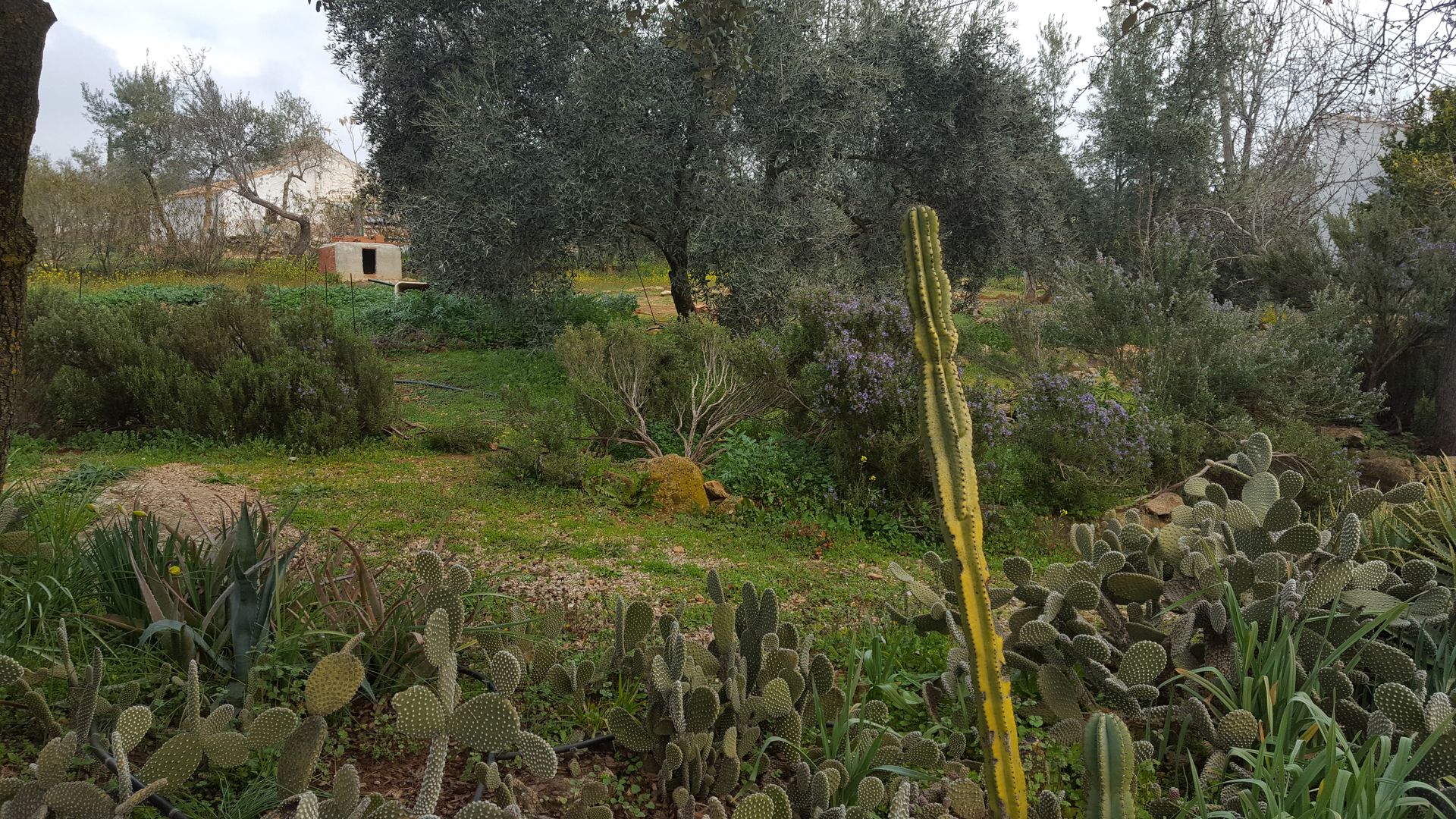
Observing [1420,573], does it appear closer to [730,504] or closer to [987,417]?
[987,417]

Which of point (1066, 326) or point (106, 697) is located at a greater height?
point (1066, 326)

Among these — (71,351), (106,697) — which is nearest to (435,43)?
(71,351)

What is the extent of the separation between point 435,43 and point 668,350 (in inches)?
283

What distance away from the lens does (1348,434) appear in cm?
762

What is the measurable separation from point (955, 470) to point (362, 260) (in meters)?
23.5

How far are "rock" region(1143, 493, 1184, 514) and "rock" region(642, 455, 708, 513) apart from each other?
312 cm

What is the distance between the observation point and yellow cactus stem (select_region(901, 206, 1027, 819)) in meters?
1.12

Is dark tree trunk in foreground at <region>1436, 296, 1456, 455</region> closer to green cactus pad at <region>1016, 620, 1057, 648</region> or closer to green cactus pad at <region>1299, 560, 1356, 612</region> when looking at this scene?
green cactus pad at <region>1299, 560, 1356, 612</region>

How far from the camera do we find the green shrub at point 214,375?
23.4ft

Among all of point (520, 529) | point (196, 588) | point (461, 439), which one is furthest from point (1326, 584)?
point (461, 439)

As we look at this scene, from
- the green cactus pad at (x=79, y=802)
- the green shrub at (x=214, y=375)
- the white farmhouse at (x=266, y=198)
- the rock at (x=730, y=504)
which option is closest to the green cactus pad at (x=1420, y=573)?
the green cactus pad at (x=79, y=802)

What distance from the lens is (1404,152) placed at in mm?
11898

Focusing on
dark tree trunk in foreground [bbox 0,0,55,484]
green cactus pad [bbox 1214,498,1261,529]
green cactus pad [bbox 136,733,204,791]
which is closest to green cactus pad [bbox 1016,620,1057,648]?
green cactus pad [bbox 1214,498,1261,529]

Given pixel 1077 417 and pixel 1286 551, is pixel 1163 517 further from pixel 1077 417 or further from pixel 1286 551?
pixel 1286 551
